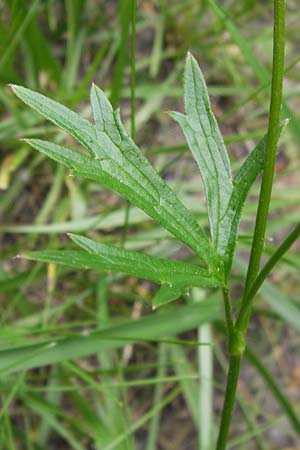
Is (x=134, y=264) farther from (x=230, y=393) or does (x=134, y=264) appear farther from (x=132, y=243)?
(x=132, y=243)

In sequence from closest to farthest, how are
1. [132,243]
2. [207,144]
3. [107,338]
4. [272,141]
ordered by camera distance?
[272,141] → [207,144] → [107,338] → [132,243]

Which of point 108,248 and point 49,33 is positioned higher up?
point 49,33

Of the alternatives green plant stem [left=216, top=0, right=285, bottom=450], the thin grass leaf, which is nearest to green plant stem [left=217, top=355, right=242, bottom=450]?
green plant stem [left=216, top=0, right=285, bottom=450]

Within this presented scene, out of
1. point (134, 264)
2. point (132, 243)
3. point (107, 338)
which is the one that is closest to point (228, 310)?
point (134, 264)

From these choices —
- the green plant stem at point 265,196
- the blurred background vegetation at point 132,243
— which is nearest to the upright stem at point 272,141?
the green plant stem at point 265,196

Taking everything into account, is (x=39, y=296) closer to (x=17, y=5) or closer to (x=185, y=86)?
(x=17, y=5)

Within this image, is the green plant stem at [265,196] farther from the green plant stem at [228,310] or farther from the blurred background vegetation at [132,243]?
the blurred background vegetation at [132,243]

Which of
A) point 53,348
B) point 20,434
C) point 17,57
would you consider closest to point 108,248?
point 53,348
